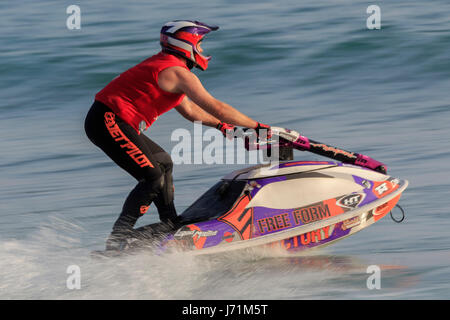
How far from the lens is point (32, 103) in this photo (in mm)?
12719

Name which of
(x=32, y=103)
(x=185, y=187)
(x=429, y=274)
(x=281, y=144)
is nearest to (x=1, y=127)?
(x=32, y=103)

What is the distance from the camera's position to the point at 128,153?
189 inches

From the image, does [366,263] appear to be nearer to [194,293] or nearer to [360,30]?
[194,293]

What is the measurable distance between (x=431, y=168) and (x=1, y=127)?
661 centimetres

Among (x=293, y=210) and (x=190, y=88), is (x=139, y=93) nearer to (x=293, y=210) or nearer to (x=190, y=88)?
(x=190, y=88)

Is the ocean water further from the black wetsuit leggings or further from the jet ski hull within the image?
the black wetsuit leggings

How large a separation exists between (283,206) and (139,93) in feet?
4.02

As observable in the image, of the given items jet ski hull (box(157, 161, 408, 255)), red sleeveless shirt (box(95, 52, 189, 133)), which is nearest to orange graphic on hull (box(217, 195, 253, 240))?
jet ski hull (box(157, 161, 408, 255))

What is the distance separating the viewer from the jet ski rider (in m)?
4.75

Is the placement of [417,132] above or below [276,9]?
below

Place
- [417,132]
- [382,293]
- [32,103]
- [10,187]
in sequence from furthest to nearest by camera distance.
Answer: [32,103]
[417,132]
[10,187]
[382,293]

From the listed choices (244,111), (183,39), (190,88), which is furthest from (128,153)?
(244,111)

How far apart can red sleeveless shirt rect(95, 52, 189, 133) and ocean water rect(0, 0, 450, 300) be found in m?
0.91

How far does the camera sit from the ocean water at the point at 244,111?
4.68 m
